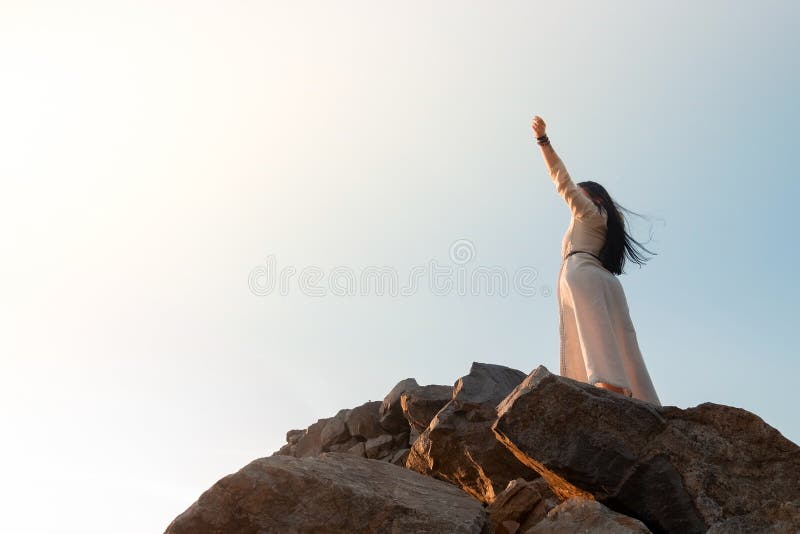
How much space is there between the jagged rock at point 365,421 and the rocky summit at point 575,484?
23.6ft

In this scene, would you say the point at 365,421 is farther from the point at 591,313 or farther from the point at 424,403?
the point at 591,313

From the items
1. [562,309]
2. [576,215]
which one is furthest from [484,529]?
[576,215]

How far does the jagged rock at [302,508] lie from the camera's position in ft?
16.1

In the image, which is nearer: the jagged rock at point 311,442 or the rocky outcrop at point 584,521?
the rocky outcrop at point 584,521

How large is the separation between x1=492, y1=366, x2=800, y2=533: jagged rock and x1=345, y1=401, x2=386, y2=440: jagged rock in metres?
7.73

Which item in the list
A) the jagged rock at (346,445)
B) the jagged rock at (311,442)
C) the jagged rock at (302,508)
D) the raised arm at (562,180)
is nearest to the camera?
the jagged rock at (302,508)

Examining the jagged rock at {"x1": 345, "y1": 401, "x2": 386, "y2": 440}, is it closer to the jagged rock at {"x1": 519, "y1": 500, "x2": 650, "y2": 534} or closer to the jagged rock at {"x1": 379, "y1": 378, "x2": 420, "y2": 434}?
the jagged rock at {"x1": 379, "y1": 378, "x2": 420, "y2": 434}

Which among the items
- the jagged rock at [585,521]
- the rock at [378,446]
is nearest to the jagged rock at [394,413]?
the rock at [378,446]

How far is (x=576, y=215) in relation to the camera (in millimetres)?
8766

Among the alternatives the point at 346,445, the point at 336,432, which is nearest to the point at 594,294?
the point at 346,445

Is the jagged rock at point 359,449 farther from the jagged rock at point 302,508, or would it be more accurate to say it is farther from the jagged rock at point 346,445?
the jagged rock at point 302,508

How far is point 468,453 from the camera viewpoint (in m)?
7.29

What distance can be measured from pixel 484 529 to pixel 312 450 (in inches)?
387

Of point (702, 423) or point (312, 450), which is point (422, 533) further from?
point (312, 450)
